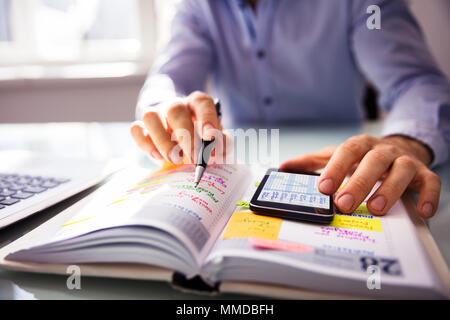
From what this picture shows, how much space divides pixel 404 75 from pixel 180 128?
2.17 ft

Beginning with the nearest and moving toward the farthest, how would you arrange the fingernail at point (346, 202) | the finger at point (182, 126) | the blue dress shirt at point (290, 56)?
the fingernail at point (346, 202) → the finger at point (182, 126) → the blue dress shirt at point (290, 56)

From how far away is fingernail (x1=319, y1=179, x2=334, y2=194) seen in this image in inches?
16.4

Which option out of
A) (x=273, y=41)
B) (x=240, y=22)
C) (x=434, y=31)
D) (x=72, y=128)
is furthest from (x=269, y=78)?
(x=434, y=31)

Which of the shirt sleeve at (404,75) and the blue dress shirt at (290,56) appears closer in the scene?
the shirt sleeve at (404,75)

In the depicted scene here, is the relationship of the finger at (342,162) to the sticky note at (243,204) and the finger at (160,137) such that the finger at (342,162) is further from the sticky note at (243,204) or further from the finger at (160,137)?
the finger at (160,137)

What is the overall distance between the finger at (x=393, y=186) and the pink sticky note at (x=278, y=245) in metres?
0.13

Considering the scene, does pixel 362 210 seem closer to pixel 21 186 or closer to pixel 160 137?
pixel 160 137

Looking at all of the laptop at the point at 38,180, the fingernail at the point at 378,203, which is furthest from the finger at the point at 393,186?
the laptop at the point at 38,180

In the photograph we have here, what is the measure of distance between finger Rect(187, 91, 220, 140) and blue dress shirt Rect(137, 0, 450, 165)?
29 cm

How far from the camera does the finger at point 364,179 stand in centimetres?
39

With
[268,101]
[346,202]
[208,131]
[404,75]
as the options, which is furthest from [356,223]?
[268,101]
